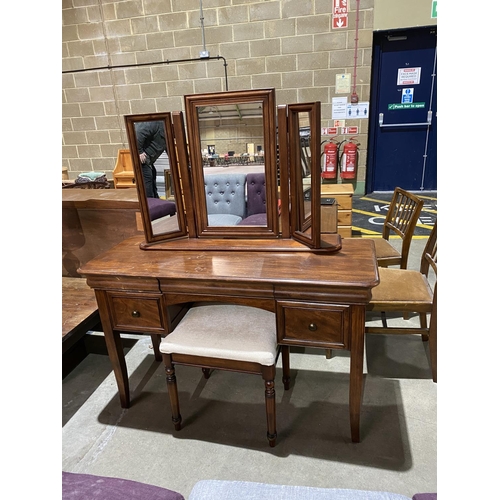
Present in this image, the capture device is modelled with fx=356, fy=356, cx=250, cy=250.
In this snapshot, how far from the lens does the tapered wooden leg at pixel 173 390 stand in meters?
1.40

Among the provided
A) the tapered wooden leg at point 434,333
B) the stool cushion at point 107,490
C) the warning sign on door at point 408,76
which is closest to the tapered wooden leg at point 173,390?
the stool cushion at point 107,490

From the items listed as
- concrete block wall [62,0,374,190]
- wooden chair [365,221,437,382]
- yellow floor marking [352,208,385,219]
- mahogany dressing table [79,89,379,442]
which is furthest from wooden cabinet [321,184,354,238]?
concrete block wall [62,0,374,190]

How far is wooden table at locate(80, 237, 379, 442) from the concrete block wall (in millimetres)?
3894

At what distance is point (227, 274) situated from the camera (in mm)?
1271

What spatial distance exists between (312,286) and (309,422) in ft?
2.37

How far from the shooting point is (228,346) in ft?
4.30

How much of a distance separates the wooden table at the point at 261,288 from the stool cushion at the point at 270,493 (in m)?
0.50

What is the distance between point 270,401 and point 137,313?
617 mm

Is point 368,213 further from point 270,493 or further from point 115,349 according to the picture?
point 270,493

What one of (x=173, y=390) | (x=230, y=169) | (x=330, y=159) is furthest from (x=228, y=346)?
(x=330, y=159)

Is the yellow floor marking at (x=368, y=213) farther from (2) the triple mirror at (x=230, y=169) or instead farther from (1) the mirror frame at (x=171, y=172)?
(1) the mirror frame at (x=171, y=172)

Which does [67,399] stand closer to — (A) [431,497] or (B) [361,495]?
(B) [361,495]

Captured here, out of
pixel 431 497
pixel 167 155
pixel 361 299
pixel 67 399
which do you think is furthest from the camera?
pixel 67 399

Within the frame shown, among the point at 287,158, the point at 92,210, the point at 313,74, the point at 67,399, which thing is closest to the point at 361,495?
→ the point at 287,158
